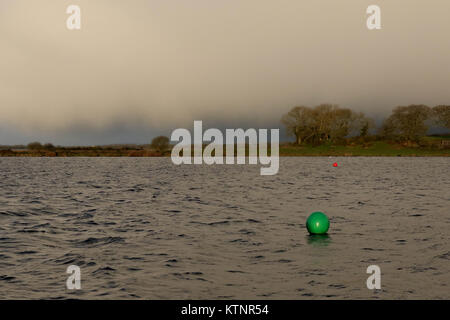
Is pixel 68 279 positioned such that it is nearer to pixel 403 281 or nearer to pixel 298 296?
pixel 298 296

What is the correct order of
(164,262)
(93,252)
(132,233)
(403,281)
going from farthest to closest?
(132,233)
(93,252)
(164,262)
(403,281)

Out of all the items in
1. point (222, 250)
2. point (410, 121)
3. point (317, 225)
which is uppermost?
point (410, 121)

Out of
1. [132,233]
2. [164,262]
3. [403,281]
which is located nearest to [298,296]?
[403,281]

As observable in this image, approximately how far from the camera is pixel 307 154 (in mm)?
183750

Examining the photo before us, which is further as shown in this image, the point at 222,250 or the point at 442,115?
the point at 442,115

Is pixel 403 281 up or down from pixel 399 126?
down

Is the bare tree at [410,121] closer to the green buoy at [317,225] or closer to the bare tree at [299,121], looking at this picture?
the bare tree at [299,121]

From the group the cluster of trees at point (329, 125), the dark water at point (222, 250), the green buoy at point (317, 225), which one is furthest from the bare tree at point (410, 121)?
the green buoy at point (317, 225)

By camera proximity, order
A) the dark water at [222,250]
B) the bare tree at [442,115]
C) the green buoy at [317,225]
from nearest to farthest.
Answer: the dark water at [222,250] → the green buoy at [317,225] → the bare tree at [442,115]

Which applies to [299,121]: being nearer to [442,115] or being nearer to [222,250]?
[442,115]

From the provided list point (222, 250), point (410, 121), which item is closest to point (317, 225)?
point (222, 250)

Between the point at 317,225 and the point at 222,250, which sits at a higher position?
the point at 317,225

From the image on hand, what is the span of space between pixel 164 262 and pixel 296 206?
18.1 metres

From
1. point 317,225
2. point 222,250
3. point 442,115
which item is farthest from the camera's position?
point 442,115
